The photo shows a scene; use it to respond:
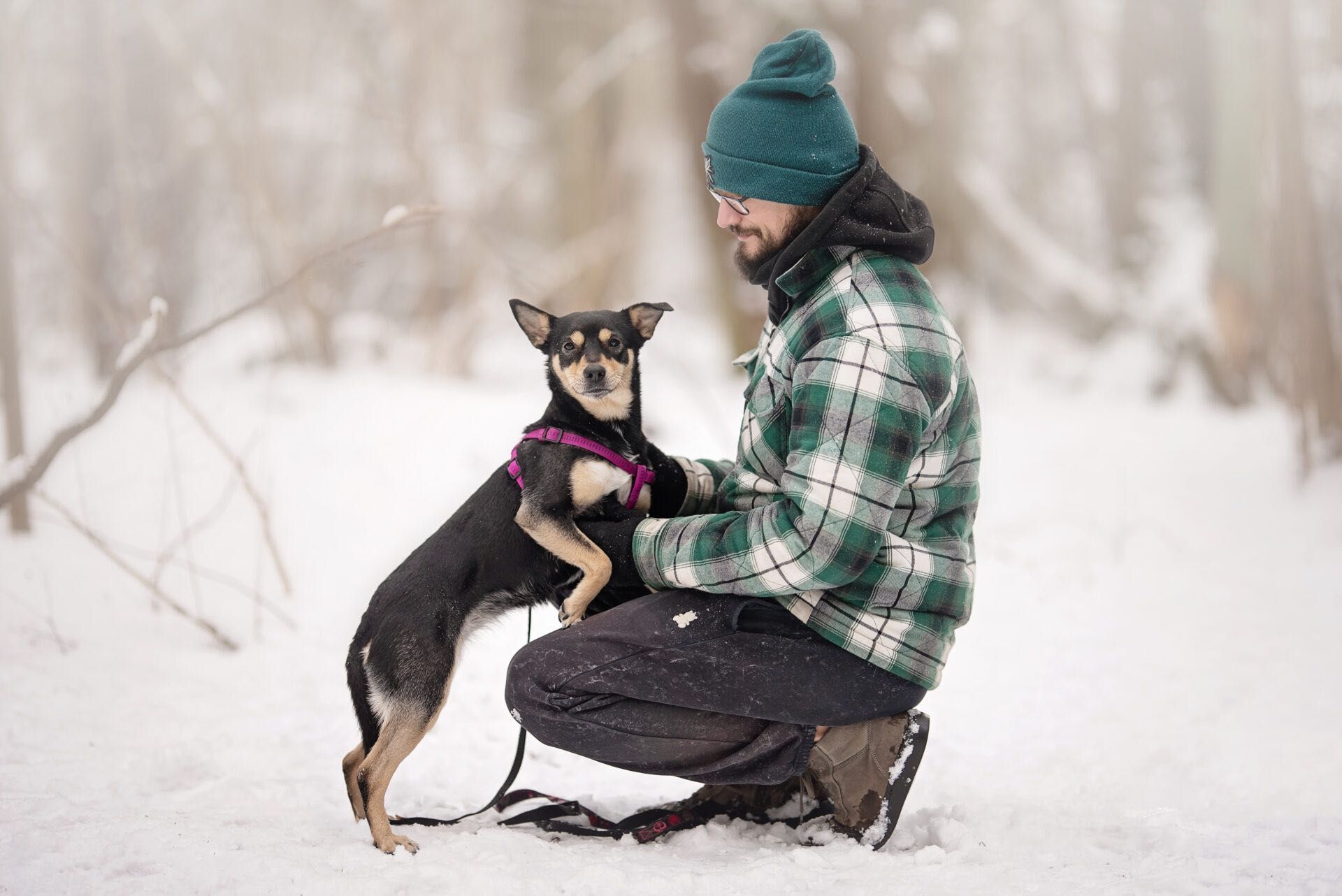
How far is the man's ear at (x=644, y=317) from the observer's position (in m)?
3.09

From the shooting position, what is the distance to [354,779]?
2564mm

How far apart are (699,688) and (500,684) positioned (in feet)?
5.36

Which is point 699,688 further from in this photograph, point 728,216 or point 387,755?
point 728,216

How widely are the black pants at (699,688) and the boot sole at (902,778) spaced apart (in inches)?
4.7

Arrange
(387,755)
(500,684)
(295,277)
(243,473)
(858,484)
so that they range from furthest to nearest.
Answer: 1. (243,473)
2. (500,684)
3. (295,277)
4. (387,755)
5. (858,484)

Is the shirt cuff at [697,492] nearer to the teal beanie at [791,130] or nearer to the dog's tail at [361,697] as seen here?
the teal beanie at [791,130]

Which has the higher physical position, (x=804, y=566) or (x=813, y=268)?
(x=813, y=268)

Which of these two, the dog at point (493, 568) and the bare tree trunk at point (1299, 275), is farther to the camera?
the bare tree trunk at point (1299, 275)

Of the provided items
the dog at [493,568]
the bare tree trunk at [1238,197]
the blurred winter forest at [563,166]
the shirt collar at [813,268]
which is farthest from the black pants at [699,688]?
the bare tree trunk at [1238,197]

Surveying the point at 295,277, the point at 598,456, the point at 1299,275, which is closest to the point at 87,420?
the point at 295,277

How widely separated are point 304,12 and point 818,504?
9226 millimetres

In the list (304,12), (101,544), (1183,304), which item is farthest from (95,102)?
(1183,304)

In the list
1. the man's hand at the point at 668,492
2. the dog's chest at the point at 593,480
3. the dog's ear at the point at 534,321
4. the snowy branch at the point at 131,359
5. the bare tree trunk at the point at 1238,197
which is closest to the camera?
the dog's chest at the point at 593,480

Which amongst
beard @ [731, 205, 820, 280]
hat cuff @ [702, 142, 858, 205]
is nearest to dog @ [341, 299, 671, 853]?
beard @ [731, 205, 820, 280]
